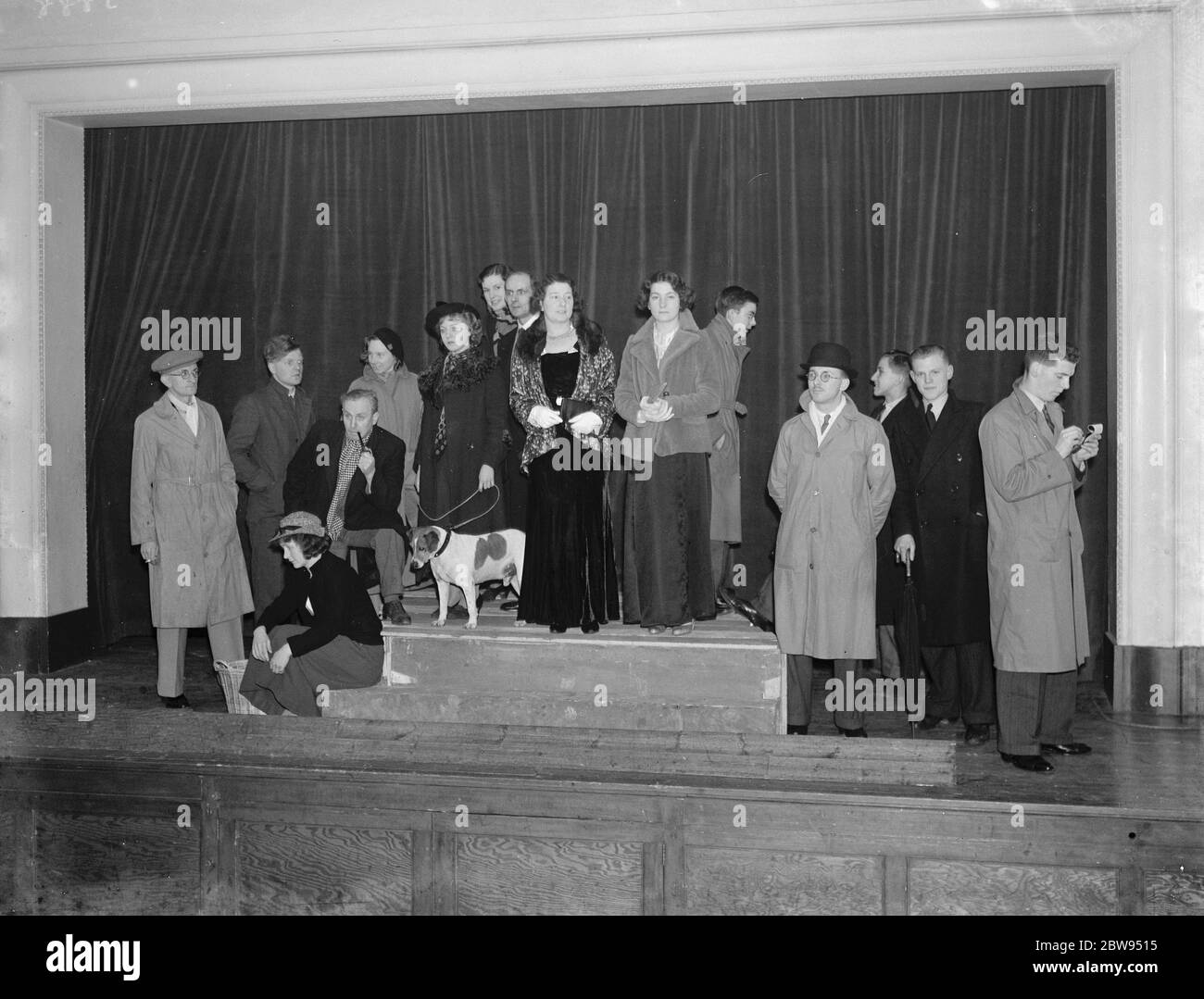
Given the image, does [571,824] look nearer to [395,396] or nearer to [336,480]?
[336,480]

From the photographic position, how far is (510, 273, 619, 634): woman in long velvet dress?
5258 millimetres

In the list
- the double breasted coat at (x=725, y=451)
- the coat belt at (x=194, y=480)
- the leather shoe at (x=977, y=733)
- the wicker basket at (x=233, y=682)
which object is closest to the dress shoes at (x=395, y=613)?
the wicker basket at (x=233, y=682)

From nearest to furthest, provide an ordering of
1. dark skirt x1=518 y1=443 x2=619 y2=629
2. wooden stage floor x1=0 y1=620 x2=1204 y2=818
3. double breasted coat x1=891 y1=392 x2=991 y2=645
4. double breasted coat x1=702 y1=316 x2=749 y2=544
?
wooden stage floor x1=0 y1=620 x2=1204 y2=818 < double breasted coat x1=891 y1=392 x2=991 y2=645 < dark skirt x1=518 y1=443 x2=619 y2=629 < double breasted coat x1=702 y1=316 x2=749 y2=544

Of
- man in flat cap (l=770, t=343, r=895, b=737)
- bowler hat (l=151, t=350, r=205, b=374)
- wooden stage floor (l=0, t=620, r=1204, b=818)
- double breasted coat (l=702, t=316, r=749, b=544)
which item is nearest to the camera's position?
wooden stage floor (l=0, t=620, r=1204, b=818)

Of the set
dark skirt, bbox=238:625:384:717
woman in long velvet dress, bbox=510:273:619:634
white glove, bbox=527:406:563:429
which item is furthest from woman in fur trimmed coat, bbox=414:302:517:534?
dark skirt, bbox=238:625:384:717

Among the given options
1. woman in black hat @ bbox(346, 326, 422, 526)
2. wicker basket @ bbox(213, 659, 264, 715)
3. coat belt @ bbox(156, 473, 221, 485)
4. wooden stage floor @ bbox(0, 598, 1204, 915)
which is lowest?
wooden stage floor @ bbox(0, 598, 1204, 915)

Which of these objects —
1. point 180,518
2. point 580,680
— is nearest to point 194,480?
point 180,518

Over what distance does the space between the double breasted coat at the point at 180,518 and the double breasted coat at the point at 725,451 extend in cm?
233

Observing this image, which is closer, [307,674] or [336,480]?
[307,674]

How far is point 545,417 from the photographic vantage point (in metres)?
5.21

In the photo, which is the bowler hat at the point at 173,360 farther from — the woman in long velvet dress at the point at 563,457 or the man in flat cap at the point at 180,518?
the woman in long velvet dress at the point at 563,457

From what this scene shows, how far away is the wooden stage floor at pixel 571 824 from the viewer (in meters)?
4.14

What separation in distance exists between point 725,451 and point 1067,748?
2.03 metres

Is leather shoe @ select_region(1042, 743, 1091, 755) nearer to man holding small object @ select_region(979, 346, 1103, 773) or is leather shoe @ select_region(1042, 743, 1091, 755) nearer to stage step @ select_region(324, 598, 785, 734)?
man holding small object @ select_region(979, 346, 1103, 773)
